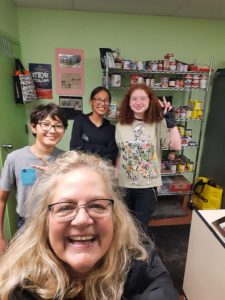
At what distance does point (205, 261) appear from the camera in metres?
1.34

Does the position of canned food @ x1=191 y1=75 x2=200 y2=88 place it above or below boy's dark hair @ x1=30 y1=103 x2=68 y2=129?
above

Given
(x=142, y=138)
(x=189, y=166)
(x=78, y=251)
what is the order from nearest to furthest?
(x=78, y=251) → (x=142, y=138) → (x=189, y=166)

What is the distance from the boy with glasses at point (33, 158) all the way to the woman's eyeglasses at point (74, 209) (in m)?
0.65

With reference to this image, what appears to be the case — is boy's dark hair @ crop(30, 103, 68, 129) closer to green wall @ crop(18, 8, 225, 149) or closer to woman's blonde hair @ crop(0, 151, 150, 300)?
woman's blonde hair @ crop(0, 151, 150, 300)

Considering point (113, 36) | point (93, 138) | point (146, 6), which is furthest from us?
point (113, 36)

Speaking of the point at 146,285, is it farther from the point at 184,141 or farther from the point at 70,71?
the point at 70,71

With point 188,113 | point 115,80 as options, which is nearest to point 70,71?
point 115,80

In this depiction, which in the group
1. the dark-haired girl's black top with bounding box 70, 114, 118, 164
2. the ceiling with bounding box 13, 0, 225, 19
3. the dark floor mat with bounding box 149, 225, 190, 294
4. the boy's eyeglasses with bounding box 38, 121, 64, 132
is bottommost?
the dark floor mat with bounding box 149, 225, 190, 294

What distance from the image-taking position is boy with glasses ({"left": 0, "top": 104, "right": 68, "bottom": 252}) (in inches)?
50.8

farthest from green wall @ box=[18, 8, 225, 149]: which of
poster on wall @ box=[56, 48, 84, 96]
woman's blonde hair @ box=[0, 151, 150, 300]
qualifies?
woman's blonde hair @ box=[0, 151, 150, 300]

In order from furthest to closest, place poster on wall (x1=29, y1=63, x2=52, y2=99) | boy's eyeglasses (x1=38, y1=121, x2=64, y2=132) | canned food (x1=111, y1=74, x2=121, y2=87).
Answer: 1. poster on wall (x1=29, y1=63, x2=52, y2=99)
2. canned food (x1=111, y1=74, x2=121, y2=87)
3. boy's eyeglasses (x1=38, y1=121, x2=64, y2=132)

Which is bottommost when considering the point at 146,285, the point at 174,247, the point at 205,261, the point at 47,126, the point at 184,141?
the point at 174,247

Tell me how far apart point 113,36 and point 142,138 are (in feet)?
4.79

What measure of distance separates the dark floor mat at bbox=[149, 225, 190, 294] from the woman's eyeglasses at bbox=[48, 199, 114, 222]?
1.54m
